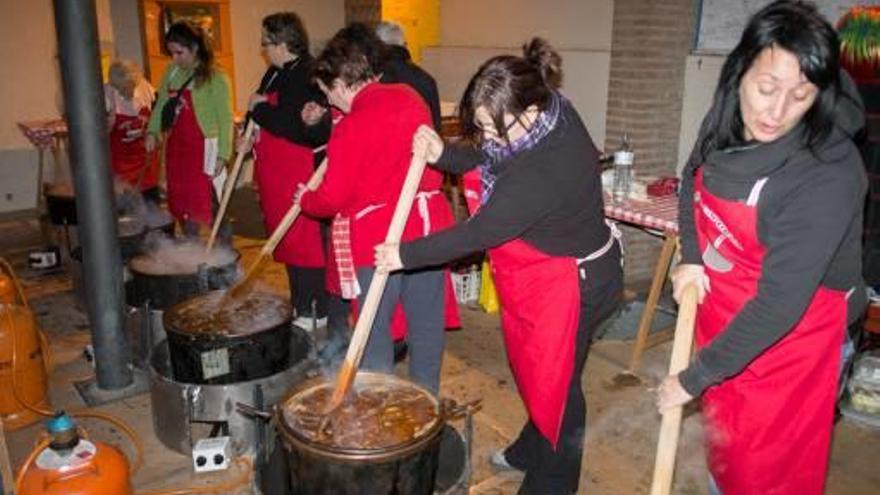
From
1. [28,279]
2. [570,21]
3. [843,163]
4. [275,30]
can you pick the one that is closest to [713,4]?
[570,21]

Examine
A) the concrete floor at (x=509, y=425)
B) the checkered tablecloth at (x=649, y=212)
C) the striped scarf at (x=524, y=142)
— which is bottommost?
the concrete floor at (x=509, y=425)

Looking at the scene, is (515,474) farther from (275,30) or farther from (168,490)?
(275,30)

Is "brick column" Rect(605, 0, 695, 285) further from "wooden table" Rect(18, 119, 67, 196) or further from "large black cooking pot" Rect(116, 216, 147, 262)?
"wooden table" Rect(18, 119, 67, 196)

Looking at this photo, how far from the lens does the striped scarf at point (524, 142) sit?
2.39m

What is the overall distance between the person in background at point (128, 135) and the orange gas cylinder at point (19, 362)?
88.6 inches

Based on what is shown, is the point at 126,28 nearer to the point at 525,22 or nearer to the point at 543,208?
the point at 525,22

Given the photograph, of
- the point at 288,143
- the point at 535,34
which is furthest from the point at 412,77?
the point at 535,34

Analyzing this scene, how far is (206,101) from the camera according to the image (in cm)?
492

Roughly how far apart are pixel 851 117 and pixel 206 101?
4.22 meters

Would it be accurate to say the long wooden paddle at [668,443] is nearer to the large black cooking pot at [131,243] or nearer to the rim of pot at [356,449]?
the rim of pot at [356,449]

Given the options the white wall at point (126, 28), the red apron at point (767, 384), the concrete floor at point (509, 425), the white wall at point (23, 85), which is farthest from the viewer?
the white wall at point (126, 28)

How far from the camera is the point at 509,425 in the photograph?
378 cm

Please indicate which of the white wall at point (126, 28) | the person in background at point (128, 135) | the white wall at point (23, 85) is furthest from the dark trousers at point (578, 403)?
the white wall at point (126, 28)

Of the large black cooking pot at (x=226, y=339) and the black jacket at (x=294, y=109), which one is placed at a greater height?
the black jacket at (x=294, y=109)
